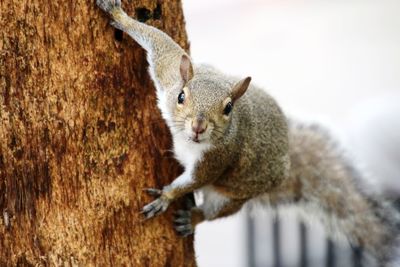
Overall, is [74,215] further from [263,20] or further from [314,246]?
[263,20]

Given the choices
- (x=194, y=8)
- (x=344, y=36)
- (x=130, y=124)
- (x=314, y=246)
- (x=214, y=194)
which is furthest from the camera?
(x=194, y=8)

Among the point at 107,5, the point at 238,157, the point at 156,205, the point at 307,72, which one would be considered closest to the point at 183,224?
the point at 156,205

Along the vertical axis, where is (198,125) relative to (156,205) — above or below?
above

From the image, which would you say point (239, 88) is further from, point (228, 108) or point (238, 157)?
point (238, 157)

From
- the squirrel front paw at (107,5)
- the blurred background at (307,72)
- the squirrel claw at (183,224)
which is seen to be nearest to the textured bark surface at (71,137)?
the squirrel front paw at (107,5)

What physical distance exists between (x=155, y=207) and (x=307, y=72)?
210 inches

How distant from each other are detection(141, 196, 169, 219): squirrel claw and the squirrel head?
0.20 meters

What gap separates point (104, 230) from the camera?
6.66 ft

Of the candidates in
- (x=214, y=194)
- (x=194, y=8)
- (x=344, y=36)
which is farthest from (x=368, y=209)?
(x=194, y=8)

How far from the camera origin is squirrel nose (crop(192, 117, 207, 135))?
73.6 inches

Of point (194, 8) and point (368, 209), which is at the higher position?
point (194, 8)

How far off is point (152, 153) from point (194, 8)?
6.67 m

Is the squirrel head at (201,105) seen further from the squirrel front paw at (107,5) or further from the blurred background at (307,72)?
the blurred background at (307,72)

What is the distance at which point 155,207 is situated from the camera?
210cm
